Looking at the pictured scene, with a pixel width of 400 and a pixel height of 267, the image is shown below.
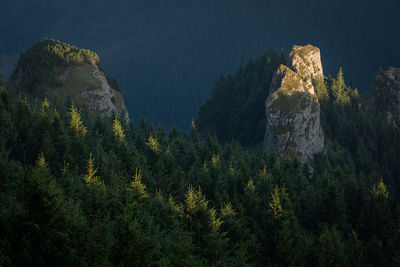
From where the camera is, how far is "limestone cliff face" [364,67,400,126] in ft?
447

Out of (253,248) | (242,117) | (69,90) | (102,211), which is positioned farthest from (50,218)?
(242,117)

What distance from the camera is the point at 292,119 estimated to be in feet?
330

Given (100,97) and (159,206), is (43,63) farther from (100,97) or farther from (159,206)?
(159,206)

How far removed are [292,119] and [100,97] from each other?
5667 cm

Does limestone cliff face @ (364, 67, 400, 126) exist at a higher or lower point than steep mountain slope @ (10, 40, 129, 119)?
higher

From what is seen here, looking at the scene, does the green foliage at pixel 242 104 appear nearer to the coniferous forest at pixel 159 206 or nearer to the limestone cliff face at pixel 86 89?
the coniferous forest at pixel 159 206

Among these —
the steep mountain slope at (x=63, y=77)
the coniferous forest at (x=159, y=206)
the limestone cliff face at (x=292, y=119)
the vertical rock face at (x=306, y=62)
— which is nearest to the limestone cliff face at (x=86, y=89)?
the steep mountain slope at (x=63, y=77)

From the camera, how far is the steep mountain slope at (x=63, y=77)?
290 ft

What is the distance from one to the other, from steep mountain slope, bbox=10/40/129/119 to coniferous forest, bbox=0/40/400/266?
49.7 ft

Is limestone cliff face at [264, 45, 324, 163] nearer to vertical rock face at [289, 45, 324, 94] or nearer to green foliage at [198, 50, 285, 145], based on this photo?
vertical rock face at [289, 45, 324, 94]

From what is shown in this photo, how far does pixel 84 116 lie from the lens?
73625 mm

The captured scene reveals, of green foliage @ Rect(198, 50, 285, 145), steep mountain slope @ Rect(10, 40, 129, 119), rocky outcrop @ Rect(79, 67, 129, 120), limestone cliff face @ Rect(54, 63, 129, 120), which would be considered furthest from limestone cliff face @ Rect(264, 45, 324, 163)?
steep mountain slope @ Rect(10, 40, 129, 119)

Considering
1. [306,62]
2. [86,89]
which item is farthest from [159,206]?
[306,62]

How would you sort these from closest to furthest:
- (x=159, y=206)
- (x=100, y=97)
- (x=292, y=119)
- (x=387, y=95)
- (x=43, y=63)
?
(x=159, y=206) < (x=43, y=63) < (x=100, y=97) < (x=292, y=119) < (x=387, y=95)
